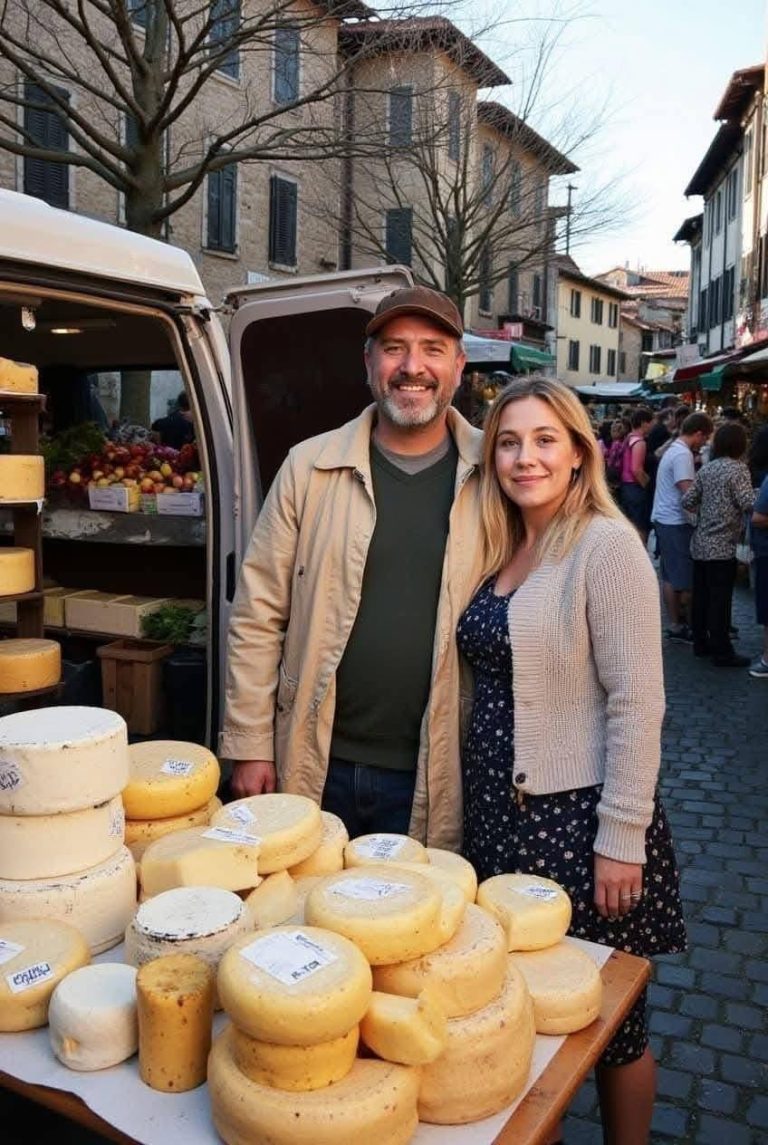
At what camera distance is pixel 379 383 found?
2.77 meters

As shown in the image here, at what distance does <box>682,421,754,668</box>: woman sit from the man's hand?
605cm

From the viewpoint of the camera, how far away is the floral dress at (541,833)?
7.73 feet

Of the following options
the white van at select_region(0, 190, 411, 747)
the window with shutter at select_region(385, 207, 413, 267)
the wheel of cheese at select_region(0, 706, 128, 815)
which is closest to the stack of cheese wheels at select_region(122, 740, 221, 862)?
the wheel of cheese at select_region(0, 706, 128, 815)

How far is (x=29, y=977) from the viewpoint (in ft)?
5.40

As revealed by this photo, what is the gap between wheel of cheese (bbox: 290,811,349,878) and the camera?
2.00 m

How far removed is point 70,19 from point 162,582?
24.8 ft

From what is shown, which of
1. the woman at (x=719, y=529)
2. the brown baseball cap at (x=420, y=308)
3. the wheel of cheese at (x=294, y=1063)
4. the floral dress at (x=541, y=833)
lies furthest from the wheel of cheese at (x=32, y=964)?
the woman at (x=719, y=529)

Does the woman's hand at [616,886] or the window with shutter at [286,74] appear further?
the window with shutter at [286,74]

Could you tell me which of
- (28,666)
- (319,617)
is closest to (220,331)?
(319,617)

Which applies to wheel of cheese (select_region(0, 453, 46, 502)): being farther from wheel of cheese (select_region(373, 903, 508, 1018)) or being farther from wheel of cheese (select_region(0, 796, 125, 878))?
wheel of cheese (select_region(373, 903, 508, 1018))

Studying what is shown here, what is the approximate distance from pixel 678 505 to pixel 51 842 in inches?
311

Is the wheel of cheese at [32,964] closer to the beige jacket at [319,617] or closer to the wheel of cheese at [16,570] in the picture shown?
the beige jacket at [319,617]

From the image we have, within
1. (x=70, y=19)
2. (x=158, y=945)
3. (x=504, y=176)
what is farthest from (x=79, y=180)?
(x=158, y=945)

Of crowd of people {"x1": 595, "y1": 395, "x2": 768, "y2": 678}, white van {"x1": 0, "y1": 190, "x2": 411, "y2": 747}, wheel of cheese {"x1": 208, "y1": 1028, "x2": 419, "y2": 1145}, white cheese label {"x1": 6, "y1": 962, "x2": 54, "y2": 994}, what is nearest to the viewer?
wheel of cheese {"x1": 208, "y1": 1028, "x2": 419, "y2": 1145}
